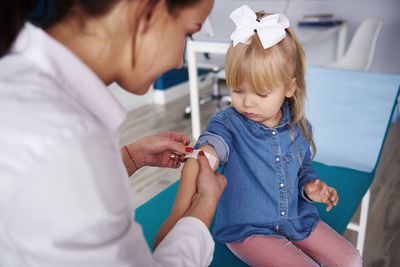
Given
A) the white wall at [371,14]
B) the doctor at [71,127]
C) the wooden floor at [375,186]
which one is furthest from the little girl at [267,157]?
the white wall at [371,14]

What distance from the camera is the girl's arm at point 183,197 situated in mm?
748

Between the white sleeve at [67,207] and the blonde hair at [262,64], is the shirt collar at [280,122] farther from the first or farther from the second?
the white sleeve at [67,207]

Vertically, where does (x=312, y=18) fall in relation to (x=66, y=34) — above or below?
below

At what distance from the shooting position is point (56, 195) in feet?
1.25

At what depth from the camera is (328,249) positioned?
38.7 inches

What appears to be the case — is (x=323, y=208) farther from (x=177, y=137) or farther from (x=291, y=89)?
(x=177, y=137)

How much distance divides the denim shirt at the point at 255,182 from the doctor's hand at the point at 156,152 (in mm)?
90

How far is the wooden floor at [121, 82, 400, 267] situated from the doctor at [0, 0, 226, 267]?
1.69ft

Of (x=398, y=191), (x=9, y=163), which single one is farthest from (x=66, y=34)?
(x=398, y=191)

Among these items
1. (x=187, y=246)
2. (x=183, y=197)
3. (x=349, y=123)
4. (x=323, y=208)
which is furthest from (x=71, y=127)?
(x=349, y=123)

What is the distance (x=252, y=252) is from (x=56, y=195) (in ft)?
2.15

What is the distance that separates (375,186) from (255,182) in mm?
1330

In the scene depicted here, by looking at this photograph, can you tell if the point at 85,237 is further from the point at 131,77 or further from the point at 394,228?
the point at 394,228

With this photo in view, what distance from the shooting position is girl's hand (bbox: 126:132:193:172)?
940mm
